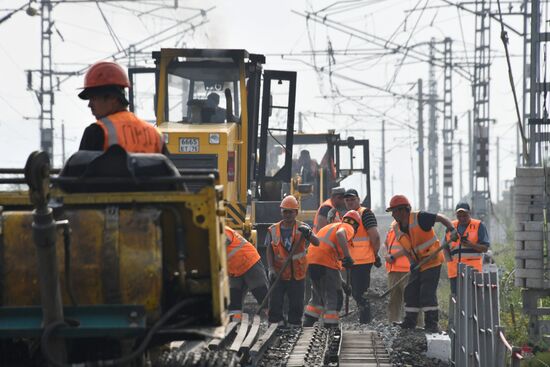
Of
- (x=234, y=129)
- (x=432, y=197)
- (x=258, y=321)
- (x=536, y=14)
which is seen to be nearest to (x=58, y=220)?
(x=258, y=321)

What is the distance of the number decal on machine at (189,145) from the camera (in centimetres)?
1612

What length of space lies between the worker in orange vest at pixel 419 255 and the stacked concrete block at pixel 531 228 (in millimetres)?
1072

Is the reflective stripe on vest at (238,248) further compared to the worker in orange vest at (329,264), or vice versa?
the worker in orange vest at (329,264)

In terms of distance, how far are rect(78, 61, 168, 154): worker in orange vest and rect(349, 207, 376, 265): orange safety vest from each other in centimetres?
842

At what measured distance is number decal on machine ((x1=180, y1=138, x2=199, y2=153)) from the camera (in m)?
16.1

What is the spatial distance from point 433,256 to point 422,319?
0.89m

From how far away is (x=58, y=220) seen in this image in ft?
23.8

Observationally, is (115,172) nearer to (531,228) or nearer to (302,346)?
(302,346)

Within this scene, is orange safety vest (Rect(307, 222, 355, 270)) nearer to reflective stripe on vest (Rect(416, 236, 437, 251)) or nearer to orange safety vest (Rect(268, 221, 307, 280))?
orange safety vest (Rect(268, 221, 307, 280))

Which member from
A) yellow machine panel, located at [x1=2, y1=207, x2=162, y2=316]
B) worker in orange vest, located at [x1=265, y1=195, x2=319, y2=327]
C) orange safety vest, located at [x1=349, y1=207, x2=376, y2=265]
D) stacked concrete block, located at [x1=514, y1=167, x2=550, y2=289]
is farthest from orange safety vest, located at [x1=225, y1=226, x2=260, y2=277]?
yellow machine panel, located at [x1=2, y1=207, x2=162, y2=316]

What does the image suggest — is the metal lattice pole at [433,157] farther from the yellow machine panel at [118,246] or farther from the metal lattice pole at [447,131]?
the yellow machine panel at [118,246]

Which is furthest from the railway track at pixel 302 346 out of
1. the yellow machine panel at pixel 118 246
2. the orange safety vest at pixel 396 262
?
the yellow machine panel at pixel 118 246

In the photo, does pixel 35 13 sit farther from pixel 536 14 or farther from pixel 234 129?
pixel 536 14

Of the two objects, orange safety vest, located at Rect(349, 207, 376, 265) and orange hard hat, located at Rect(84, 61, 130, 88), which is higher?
orange hard hat, located at Rect(84, 61, 130, 88)
